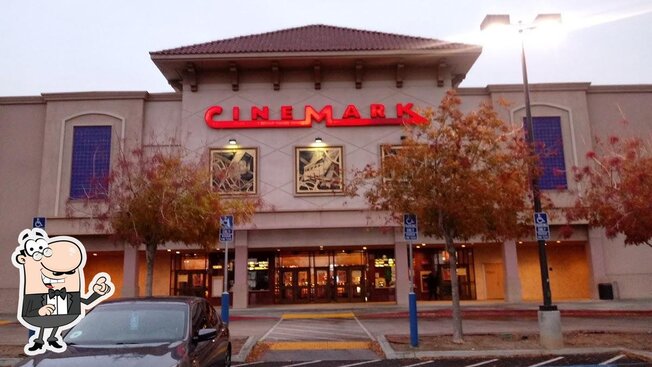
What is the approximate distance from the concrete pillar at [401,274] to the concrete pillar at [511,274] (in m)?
4.94

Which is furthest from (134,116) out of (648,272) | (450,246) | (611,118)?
Result: (648,272)

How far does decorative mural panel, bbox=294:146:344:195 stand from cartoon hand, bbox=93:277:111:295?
1812 centimetres

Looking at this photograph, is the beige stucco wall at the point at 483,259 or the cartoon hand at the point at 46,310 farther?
the beige stucco wall at the point at 483,259

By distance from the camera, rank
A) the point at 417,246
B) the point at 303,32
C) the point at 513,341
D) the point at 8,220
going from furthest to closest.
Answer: the point at 303,32, the point at 417,246, the point at 8,220, the point at 513,341

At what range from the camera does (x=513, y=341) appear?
13617mm

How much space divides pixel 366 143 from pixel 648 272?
15389 millimetres

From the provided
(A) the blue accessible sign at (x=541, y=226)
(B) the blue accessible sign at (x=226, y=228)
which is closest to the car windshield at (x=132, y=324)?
(B) the blue accessible sign at (x=226, y=228)

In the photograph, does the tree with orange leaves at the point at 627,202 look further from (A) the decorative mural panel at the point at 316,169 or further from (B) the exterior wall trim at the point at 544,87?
(A) the decorative mural panel at the point at 316,169

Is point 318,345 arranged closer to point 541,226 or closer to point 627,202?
point 541,226

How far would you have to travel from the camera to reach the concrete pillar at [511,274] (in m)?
26.0

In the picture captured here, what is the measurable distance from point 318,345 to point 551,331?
5.73 m

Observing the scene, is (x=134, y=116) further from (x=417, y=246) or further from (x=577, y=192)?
(x=577, y=192)

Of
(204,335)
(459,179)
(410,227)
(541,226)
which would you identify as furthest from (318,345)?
(204,335)

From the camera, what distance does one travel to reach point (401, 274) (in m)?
26.0
